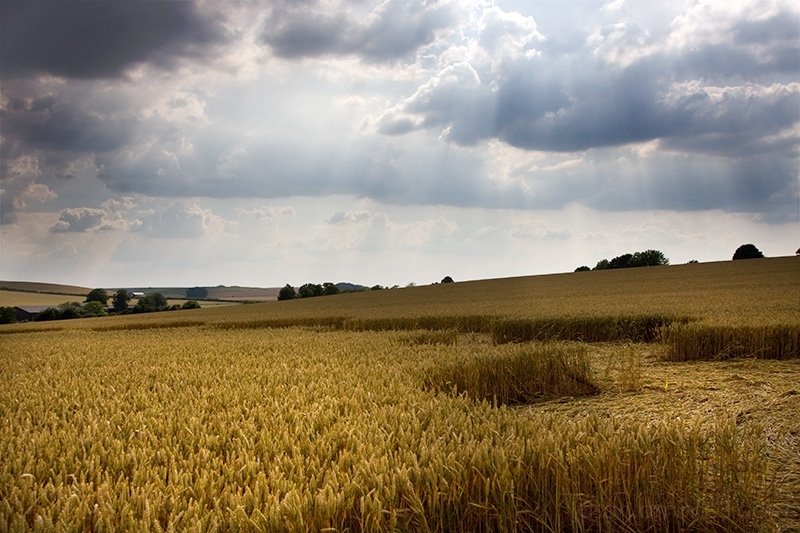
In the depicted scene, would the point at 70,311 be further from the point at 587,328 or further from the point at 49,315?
the point at 587,328

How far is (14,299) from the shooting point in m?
88.8

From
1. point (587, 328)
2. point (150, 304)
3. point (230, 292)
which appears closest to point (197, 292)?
point (230, 292)

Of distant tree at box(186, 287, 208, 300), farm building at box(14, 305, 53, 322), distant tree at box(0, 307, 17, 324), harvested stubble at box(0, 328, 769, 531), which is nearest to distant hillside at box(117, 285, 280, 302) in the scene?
distant tree at box(186, 287, 208, 300)

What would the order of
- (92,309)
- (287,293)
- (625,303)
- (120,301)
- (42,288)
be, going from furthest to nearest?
(42,288) < (120,301) < (287,293) < (92,309) < (625,303)

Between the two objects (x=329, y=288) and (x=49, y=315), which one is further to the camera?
(x=329, y=288)

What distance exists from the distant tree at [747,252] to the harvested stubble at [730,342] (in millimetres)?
60335

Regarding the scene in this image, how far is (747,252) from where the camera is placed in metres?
62.2

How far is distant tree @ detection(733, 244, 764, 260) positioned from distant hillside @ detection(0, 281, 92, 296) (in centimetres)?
11399

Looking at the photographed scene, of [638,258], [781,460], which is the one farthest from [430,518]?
[638,258]

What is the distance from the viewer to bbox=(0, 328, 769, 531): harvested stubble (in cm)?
272

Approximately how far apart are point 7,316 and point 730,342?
77825 millimetres

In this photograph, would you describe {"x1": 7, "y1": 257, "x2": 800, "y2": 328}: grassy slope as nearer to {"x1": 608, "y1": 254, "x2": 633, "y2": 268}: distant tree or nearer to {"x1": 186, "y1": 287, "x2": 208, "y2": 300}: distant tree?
{"x1": 608, "y1": 254, "x2": 633, "y2": 268}: distant tree

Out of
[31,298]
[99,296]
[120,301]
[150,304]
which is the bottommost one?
[150,304]

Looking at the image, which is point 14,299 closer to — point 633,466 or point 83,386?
point 83,386
